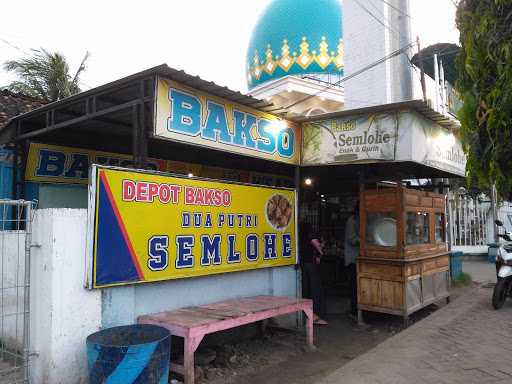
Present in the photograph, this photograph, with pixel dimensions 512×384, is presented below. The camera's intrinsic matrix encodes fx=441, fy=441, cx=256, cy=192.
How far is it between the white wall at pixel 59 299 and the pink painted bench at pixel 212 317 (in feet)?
2.43

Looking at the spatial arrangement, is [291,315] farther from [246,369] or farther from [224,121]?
[224,121]

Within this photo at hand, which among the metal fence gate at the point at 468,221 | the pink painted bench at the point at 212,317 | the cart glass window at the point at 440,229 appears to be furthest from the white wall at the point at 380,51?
the pink painted bench at the point at 212,317

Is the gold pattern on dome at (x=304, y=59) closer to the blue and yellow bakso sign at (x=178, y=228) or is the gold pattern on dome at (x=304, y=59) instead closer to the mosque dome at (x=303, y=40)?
the mosque dome at (x=303, y=40)

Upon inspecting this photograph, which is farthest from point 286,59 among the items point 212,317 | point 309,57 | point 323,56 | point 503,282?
point 212,317

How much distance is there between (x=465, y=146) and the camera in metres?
2.44

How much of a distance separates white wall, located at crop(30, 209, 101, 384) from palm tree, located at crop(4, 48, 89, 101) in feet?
45.4

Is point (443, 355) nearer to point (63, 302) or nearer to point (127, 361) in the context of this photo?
point (127, 361)

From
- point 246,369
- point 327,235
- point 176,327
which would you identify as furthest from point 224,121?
point 327,235

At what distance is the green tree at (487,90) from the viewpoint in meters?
2.21

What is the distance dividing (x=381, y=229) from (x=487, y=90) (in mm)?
5387

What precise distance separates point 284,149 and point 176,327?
140 inches

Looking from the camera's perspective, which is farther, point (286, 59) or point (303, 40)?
point (286, 59)

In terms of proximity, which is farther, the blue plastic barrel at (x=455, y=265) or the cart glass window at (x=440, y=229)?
the blue plastic barrel at (x=455, y=265)

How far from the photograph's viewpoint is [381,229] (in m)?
7.47
